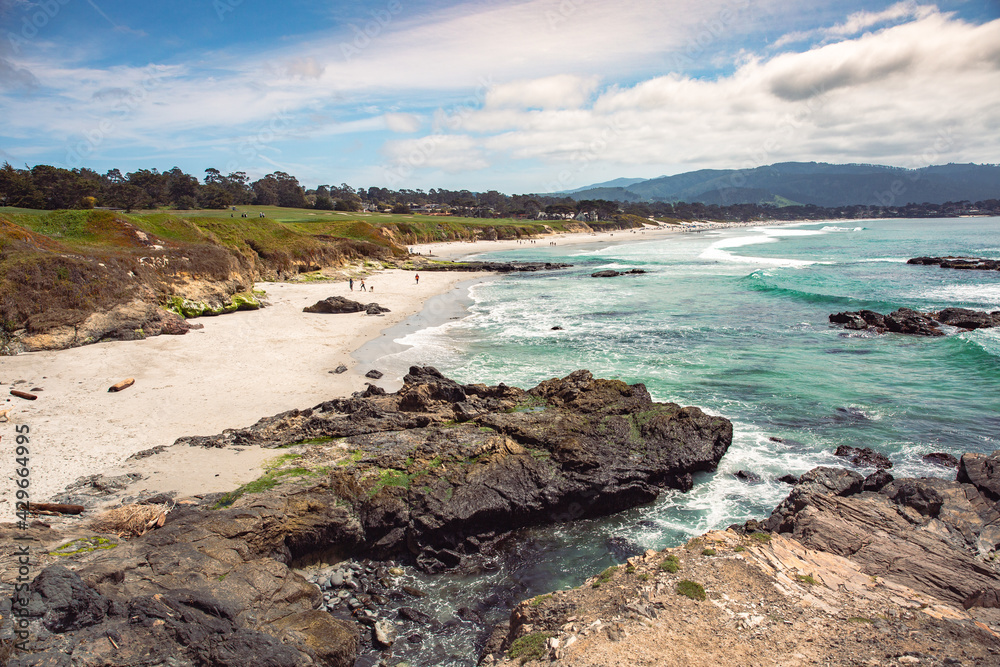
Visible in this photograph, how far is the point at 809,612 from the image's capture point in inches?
249

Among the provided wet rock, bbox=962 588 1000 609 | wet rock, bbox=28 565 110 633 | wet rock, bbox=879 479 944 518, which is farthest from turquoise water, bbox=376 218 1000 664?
wet rock, bbox=28 565 110 633

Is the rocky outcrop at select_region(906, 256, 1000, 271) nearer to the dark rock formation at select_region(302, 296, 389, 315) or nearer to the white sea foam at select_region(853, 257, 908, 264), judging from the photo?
the white sea foam at select_region(853, 257, 908, 264)

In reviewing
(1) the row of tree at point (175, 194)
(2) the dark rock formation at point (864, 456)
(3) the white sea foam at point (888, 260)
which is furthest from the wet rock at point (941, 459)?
(1) the row of tree at point (175, 194)

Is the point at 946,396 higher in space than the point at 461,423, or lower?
lower

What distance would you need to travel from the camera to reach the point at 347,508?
9.34 metres

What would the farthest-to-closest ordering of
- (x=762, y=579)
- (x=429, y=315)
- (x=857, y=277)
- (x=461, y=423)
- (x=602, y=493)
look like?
1. (x=857, y=277)
2. (x=429, y=315)
3. (x=461, y=423)
4. (x=602, y=493)
5. (x=762, y=579)

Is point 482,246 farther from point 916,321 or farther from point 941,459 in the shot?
point 941,459

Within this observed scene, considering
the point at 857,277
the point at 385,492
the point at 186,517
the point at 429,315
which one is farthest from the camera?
the point at 857,277

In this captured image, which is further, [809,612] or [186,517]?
[186,517]

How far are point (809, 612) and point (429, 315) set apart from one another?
2675 centimetres

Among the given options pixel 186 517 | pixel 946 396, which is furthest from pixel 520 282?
pixel 186 517

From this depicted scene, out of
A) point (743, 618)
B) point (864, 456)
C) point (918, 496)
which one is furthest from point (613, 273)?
point (743, 618)

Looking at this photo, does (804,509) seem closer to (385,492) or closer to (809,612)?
(809,612)

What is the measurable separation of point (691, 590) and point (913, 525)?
16.1 feet
